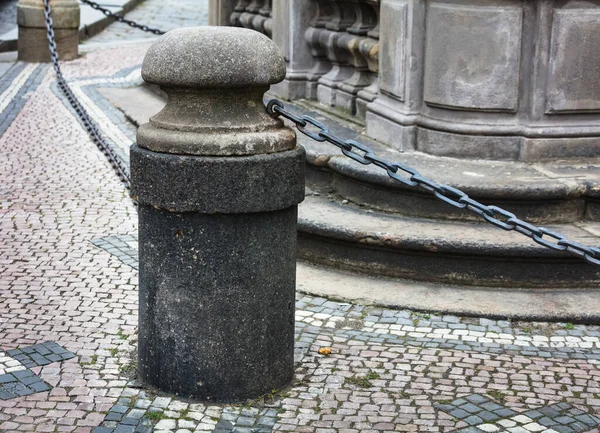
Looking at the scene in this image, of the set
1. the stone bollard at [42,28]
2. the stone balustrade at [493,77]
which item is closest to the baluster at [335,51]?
the stone balustrade at [493,77]

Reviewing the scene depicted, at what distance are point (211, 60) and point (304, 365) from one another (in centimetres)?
147

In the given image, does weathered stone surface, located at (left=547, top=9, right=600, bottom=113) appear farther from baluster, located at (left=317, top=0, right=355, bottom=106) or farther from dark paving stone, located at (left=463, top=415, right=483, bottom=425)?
dark paving stone, located at (left=463, top=415, right=483, bottom=425)

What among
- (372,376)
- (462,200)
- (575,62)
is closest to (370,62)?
(575,62)

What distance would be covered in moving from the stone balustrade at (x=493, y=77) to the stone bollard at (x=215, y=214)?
2.21 metres

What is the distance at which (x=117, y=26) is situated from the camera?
19016 millimetres

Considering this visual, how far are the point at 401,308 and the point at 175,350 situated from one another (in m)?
1.52

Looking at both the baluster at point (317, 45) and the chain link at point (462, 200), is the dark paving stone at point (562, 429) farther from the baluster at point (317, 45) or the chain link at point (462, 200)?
the baluster at point (317, 45)

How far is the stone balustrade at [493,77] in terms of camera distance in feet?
20.4

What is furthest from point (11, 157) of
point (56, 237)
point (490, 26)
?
point (490, 26)

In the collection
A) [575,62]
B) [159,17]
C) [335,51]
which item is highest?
[575,62]

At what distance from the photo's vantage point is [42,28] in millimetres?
14141

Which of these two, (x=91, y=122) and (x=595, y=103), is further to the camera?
(x=91, y=122)

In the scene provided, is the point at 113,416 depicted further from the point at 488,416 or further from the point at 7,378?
the point at 488,416

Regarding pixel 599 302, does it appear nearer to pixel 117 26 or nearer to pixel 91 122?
pixel 91 122
